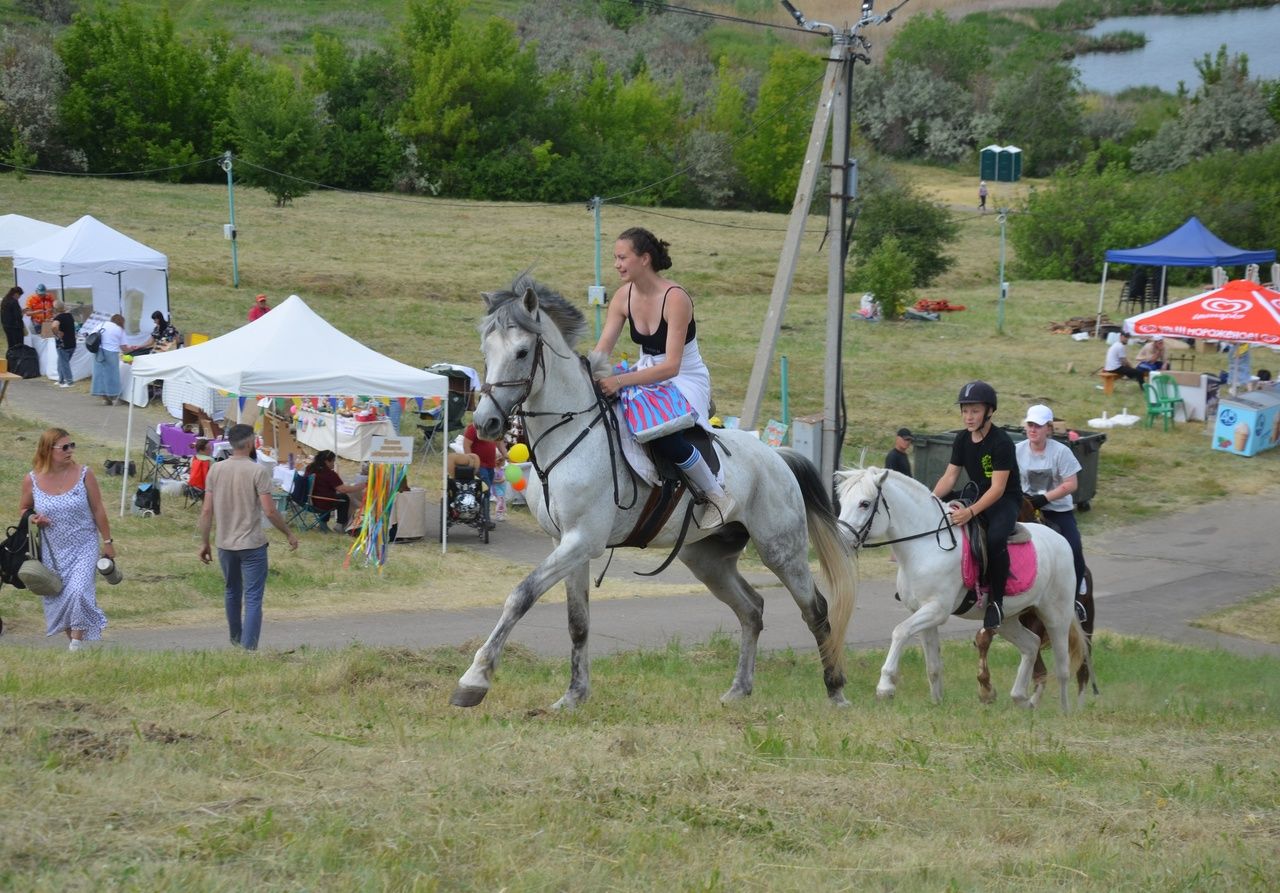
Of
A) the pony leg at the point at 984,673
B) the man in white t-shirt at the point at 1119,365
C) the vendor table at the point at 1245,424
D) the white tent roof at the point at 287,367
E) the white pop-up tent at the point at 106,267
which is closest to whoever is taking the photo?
the pony leg at the point at 984,673

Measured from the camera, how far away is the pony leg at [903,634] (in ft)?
32.9

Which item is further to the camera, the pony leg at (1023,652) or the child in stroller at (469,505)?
the child in stroller at (469,505)

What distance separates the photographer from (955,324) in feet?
140

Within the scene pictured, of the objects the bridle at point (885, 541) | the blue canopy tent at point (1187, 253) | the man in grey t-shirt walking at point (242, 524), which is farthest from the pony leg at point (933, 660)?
the blue canopy tent at point (1187, 253)

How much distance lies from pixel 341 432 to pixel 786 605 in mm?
8968

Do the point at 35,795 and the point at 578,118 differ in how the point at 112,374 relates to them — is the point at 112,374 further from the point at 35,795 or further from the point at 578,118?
the point at 578,118

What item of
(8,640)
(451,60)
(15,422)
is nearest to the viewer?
(8,640)

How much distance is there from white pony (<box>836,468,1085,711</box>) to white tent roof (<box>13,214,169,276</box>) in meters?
21.4

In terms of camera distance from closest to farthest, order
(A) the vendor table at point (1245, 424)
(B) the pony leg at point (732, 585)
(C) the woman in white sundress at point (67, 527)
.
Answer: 1. (B) the pony leg at point (732, 585)
2. (C) the woman in white sundress at point (67, 527)
3. (A) the vendor table at point (1245, 424)

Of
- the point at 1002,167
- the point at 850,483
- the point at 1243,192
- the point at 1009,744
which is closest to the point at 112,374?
the point at 850,483

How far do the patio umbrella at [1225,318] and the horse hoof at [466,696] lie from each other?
21.7 meters

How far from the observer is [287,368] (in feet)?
59.8

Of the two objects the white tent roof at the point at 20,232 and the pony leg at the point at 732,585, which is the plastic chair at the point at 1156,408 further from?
the white tent roof at the point at 20,232

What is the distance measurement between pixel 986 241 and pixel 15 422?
168 feet
